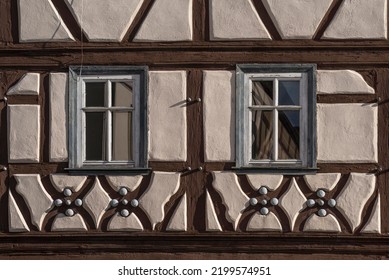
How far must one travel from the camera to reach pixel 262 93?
1012 centimetres

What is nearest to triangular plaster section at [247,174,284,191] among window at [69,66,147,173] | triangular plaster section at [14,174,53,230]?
window at [69,66,147,173]

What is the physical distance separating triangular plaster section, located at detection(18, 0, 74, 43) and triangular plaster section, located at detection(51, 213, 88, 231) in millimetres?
2044

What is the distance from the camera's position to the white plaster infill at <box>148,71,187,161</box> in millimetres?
10047

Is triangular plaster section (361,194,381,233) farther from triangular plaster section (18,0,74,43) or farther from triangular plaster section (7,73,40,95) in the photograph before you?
triangular plaster section (7,73,40,95)

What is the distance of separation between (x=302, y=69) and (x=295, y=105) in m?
0.42

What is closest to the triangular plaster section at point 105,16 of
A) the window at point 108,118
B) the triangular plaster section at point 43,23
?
the triangular plaster section at point 43,23

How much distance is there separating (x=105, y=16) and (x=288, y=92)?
7.44ft

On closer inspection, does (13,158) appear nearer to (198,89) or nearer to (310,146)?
(198,89)

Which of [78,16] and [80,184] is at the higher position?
[78,16]

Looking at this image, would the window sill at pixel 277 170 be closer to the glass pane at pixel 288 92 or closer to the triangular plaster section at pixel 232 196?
the triangular plaster section at pixel 232 196

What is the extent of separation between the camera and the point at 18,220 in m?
10.2

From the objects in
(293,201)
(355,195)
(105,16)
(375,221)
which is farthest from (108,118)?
(375,221)

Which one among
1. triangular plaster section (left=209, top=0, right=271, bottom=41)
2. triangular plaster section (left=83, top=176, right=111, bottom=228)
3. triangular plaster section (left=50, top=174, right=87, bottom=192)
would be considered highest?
triangular plaster section (left=209, top=0, right=271, bottom=41)

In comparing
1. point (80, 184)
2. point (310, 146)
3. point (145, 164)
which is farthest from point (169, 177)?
point (310, 146)
